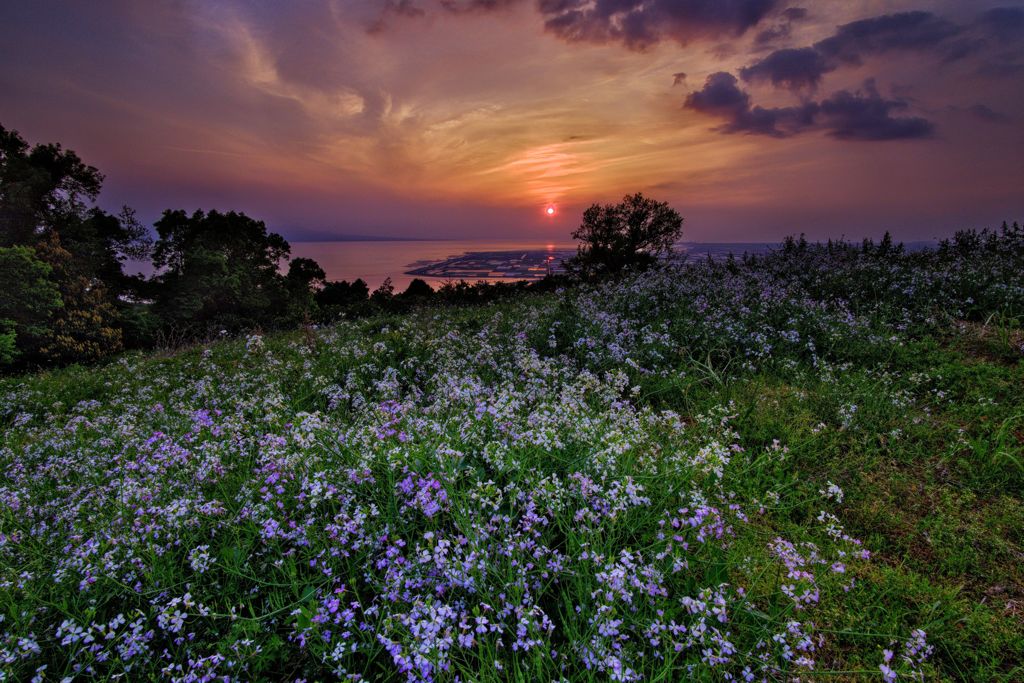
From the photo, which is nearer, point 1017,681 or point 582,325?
point 1017,681

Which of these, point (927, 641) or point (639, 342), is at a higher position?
point (639, 342)

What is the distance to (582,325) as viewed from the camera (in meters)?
9.07

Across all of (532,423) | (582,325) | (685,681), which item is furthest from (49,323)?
(685,681)

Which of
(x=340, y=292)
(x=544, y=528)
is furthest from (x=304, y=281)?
(x=544, y=528)

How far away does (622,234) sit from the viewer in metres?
22.1

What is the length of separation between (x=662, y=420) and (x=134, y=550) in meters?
4.67

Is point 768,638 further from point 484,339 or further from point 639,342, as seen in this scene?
point 484,339

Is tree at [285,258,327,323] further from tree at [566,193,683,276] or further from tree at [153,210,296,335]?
tree at [566,193,683,276]

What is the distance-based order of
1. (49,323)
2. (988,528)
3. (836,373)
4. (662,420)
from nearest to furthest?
1. (988,528)
2. (662,420)
3. (836,373)
4. (49,323)

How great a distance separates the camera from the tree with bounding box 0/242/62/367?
58.5 ft

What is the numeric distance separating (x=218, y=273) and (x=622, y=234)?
22.8 meters

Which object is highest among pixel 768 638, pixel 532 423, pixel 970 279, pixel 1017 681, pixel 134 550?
pixel 970 279

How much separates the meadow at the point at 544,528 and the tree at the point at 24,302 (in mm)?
16509

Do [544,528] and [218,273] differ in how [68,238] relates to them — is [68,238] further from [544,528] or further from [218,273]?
[544,528]
